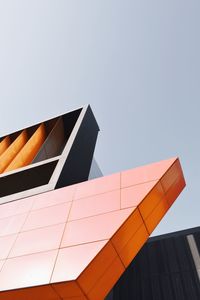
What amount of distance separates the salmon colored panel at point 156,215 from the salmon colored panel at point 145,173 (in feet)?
2.57

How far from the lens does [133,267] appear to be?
60.7 feet

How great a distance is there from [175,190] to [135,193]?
1.81 m

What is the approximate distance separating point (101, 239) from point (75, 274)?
0.95m

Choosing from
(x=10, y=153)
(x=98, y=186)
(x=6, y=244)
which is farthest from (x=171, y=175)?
(x=10, y=153)

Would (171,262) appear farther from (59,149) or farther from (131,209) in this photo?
(131,209)

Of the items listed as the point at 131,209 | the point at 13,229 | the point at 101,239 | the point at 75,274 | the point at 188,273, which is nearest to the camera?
the point at 75,274

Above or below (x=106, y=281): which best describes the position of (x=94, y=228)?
above

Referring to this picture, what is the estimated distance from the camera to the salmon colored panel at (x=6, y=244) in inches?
251

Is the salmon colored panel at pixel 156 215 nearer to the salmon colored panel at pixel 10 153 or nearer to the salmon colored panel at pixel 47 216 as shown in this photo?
the salmon colored panel at pixel 47 216

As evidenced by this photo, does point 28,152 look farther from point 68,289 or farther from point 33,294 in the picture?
point 68,289

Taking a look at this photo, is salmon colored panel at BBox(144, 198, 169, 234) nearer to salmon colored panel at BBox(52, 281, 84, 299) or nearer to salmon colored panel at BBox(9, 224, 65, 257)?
salmon colored panel at BBox(9, 224, 65, 257)

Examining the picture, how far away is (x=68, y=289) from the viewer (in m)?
4.69

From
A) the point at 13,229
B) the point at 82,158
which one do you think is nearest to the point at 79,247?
the point at 13,229

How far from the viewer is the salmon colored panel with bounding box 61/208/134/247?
5457mm
